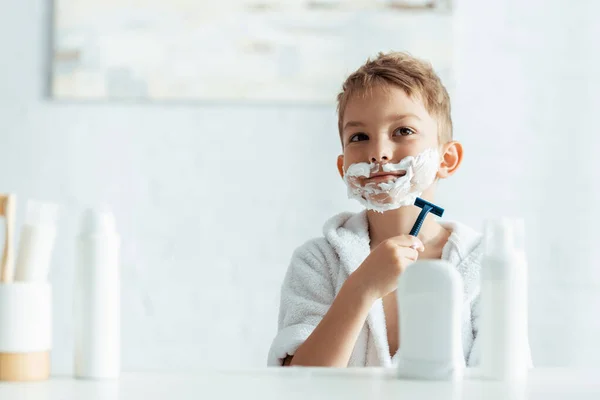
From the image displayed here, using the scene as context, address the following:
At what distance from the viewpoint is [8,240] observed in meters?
0.66

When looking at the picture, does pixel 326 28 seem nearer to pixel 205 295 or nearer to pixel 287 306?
pixel 205 295

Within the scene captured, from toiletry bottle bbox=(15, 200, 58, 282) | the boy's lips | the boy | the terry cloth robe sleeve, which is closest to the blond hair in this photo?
the boy

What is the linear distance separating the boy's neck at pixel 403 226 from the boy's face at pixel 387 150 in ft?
0.17

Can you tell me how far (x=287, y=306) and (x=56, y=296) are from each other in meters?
1.09

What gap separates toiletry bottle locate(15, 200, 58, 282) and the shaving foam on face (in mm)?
584

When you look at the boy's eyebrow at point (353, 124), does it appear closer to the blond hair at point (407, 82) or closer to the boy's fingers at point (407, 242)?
the blond hair at point (407, 82)

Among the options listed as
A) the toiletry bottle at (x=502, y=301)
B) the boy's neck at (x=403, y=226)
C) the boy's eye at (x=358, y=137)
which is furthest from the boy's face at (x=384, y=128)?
the toiletry bottle at (x=502, y=301)

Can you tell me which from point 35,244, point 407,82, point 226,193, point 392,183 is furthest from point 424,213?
point 226,193

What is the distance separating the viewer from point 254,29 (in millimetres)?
2094

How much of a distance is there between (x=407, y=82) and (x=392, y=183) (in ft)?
0.55

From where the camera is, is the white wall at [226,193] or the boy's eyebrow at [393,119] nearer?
the boy's eyebrow at [393,119]

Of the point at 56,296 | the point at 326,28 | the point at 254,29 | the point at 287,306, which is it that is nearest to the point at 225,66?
the point at 254,29

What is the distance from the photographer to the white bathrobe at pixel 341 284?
1.11 m

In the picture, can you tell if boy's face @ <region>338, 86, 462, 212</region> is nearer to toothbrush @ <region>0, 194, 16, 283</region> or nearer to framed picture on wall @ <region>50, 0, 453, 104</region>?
toothbrush @ <region>0, 194, 16, 283</region>
